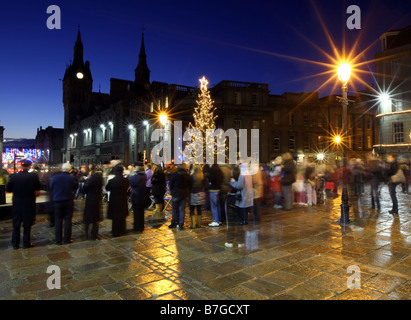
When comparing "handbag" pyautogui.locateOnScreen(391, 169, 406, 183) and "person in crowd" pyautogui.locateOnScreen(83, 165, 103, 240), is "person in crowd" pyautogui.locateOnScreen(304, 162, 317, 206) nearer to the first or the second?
"handbag" pyautogui.locateOnScreen(391, 169, 406, 183)

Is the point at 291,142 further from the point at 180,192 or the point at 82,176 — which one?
the point at 180,192

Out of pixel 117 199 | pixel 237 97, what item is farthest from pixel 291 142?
pixel 117 199

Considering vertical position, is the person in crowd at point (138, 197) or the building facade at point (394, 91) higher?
the building facade at point (394, 91)

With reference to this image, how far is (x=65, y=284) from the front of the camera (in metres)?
4.25

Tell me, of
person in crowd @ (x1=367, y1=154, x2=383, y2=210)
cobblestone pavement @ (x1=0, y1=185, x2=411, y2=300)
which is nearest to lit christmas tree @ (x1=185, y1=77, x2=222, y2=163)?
person in crowd @ (x1=367, y1=154, x2=383, y2=210)

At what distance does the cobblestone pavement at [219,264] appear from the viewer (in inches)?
155

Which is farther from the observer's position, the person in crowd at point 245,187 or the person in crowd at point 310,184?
the person in crowd at point 310,184

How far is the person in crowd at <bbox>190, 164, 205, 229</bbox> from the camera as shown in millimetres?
7977

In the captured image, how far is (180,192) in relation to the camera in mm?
7875

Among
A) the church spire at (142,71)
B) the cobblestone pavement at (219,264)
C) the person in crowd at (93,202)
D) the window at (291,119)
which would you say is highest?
the church spire at (142,71)

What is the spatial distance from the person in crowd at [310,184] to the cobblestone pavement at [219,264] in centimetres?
361

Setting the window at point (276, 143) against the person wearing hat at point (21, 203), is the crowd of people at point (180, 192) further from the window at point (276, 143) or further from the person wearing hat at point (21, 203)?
the window at point (276, 143)

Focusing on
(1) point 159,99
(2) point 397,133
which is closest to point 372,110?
(2) point 397,133

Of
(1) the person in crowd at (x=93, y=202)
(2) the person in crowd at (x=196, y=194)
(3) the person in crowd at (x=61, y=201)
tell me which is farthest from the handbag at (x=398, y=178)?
(3) the person in crowd at (x=61, y=201)
